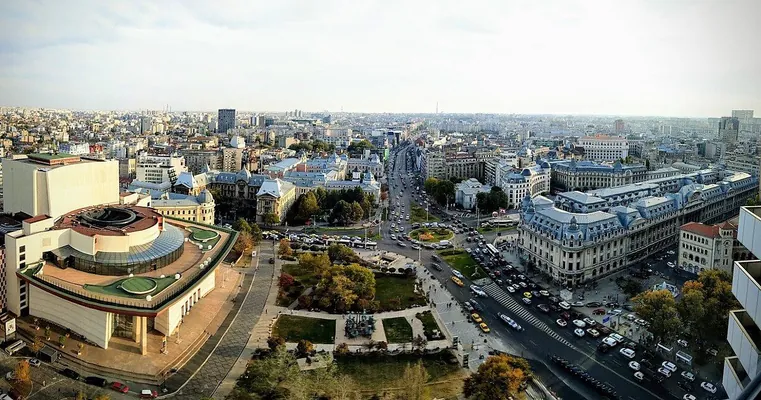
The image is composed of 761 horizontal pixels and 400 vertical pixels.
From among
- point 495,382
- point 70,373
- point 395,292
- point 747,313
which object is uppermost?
point 747,313

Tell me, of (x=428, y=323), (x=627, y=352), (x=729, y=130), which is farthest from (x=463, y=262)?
(x=729, y=130)

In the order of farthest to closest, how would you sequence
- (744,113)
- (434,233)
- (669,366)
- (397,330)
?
(744,113)
(434,233)
(397,330)
(669,366)

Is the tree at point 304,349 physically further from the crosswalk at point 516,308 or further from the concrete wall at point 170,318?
the crosswalk at point 516,308

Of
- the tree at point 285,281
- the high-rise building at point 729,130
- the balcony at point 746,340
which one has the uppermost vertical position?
the high-rise building at point 729,130

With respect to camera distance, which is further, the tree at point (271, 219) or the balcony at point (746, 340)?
the tree at point (271, 219)

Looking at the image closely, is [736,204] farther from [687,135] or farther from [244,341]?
[687,135]

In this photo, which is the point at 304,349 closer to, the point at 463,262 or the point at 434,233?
the point at 463,262

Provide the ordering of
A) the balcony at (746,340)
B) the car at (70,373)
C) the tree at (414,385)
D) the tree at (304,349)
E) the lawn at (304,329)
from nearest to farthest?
the balcony at (746,340) → the tree at (414,385) → the car at (70,373) → the tree at (304,349) → the lawn at (304,329)

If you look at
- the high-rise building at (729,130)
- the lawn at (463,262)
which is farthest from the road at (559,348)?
the high-rise building at (729,130)
